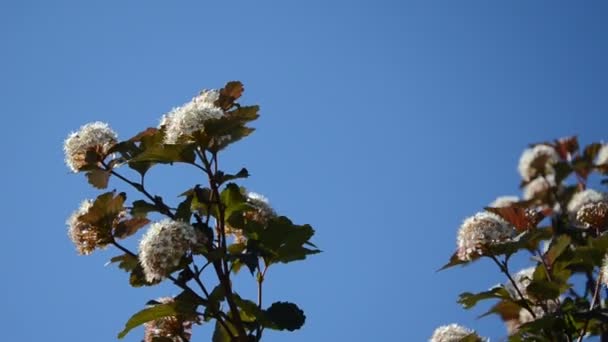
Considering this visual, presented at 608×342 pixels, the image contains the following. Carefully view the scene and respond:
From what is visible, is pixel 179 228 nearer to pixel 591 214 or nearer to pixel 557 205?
pixel 591 214

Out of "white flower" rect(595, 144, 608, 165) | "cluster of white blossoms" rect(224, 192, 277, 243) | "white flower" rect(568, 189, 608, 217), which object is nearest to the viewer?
"cluster of white blossoms" rect(224, 192, 277, 243)

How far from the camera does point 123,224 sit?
3.21 m

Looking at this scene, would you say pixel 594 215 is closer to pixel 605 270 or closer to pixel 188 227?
pixel 605 270

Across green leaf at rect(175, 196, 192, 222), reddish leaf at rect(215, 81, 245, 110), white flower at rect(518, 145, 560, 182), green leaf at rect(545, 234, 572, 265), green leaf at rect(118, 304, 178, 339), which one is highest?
white flower at rect(518, 145, 560, 182)

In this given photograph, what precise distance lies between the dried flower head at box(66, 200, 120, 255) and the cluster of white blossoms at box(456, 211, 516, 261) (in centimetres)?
157

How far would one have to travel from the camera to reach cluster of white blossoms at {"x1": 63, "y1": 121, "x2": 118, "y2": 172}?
3293 mm

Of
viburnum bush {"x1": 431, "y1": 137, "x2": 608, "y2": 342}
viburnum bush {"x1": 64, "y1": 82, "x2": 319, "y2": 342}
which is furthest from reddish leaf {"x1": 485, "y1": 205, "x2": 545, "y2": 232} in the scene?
viburnum bush {"x1": 64, "y1": 82, "x2": 319, "y2": 342}

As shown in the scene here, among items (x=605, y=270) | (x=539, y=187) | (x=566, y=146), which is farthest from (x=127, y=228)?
(x=566, y=146)

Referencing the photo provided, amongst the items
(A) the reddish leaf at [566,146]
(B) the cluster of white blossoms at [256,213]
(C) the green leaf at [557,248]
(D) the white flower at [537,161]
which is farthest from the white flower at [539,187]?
(B) the cluster of white blossoms at [256,213]

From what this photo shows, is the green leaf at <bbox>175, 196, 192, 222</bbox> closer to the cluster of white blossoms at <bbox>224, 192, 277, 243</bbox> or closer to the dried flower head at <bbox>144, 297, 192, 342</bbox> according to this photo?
the cluster of white blossoms at <bbox>224, 192, 277, 243</bbox>

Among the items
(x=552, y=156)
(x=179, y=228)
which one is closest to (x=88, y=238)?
(x=179, y=228)

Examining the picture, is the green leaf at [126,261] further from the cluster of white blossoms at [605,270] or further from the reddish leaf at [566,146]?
the reddish leaf at [566,146]

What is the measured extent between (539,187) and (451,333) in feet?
7.39

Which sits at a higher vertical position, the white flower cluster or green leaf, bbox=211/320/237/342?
the white flower cluster
